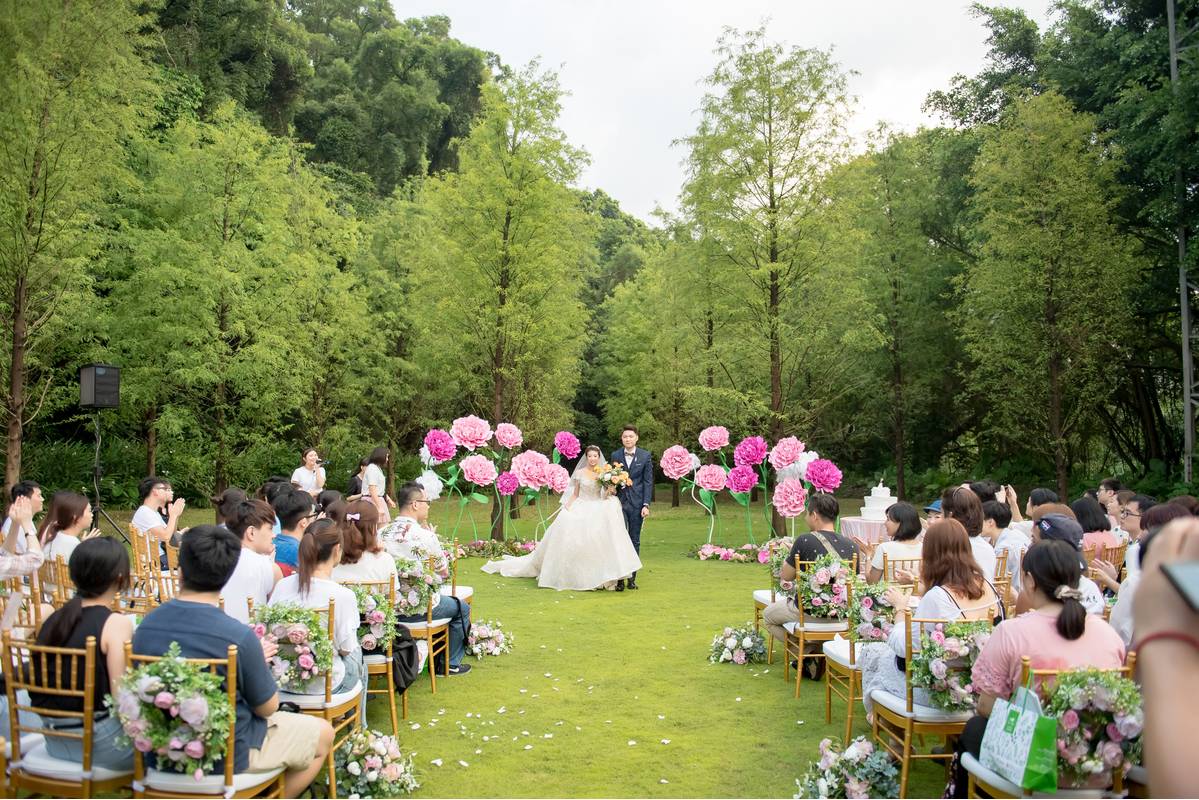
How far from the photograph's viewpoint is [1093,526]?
24.1 ft

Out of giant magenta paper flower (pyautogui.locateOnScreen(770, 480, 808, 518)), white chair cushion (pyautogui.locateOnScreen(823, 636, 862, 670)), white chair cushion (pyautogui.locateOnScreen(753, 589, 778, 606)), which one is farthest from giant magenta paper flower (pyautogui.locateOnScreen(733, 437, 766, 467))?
white chair cushion (pyautogui.locateOnScreen(823, 636, 862, 670))

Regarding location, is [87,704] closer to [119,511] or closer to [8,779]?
[8,779]

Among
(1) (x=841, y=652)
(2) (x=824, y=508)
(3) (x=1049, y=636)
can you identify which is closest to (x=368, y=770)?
(1) (x=841, y=652)

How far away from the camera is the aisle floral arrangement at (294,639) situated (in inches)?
172

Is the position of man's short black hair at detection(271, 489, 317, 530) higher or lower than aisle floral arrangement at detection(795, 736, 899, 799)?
higher

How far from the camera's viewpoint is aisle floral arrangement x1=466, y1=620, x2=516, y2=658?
7.91 m

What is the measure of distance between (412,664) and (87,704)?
2872 millimetres

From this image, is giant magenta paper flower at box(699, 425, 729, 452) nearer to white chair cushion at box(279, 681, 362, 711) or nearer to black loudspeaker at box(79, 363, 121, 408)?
black loudspeaker at box(79, 363, 121, 408)

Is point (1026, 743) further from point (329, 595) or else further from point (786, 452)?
point (786, 452)

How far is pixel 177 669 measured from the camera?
10.8 feet

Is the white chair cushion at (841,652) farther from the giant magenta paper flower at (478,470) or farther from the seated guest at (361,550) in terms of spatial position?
the giant magenta paper flower at (478,470)

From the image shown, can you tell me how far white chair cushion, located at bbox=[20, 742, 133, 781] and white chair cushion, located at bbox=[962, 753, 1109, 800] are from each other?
11.6 feet

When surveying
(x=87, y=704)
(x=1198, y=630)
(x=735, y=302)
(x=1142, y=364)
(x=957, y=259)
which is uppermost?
(x=957, y=259)

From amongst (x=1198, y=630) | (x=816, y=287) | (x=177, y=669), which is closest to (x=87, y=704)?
(x=177, y=669)
